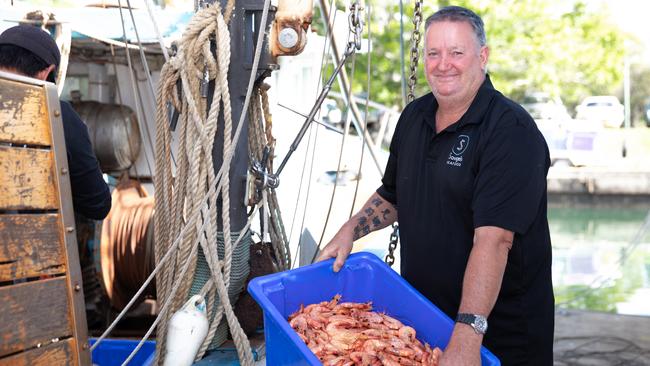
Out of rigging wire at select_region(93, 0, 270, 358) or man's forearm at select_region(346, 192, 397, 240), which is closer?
rigging wire at select_region(93, 0, 270, 358)

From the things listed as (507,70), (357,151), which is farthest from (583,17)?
(357,151)

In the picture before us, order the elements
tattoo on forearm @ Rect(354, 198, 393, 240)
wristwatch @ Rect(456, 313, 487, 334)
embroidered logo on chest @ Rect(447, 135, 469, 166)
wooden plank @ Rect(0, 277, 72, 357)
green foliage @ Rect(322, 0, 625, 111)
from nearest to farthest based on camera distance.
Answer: wooden plank @ Rect(0, 277, 72, 357), wristwatch @ Rect(456, 313, 487, 334), embroidered logo on chest @ Rect(447, 135, 469, 166), tattoo on forearm @ Rect(354, 198, 393, 240), green foliage @ Rect(322, 0, 625, 111)

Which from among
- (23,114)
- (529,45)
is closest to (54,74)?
(23,114)

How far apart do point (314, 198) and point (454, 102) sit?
5928 millimetres

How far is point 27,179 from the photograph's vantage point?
2035mm

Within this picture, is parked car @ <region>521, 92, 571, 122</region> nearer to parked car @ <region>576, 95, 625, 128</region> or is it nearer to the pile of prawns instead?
parked car @ <region>576, 95, 625, 128</region>

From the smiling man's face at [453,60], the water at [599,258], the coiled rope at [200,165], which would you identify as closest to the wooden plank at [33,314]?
the coiled rope at [200,165]

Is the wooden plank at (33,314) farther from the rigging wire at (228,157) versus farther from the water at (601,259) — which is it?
the water at (601,259)

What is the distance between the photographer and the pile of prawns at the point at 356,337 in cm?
227

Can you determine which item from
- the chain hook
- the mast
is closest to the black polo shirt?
the chain hook

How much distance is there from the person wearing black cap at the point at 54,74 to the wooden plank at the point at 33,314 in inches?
43.5

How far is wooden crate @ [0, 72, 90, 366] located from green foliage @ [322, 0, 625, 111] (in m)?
20.8

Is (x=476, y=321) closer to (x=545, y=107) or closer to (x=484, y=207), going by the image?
(x=484, y=207)

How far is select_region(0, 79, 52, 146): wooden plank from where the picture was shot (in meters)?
1.96
